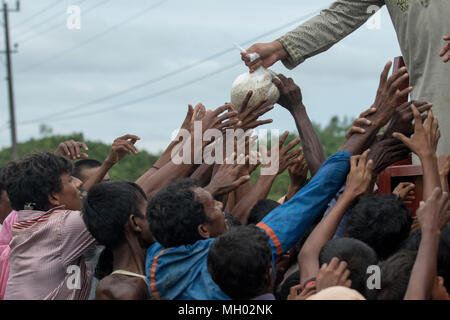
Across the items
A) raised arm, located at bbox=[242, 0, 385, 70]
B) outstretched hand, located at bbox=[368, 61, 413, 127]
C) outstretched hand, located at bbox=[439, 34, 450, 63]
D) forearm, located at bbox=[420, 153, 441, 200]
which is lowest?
forearm, located at bbox=[420, 153, 441, 200]

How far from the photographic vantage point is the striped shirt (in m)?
3.37

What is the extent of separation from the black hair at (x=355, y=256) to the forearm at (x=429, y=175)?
0.36m

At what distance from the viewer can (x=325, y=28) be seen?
13.3 feet

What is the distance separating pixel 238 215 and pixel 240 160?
49 cm

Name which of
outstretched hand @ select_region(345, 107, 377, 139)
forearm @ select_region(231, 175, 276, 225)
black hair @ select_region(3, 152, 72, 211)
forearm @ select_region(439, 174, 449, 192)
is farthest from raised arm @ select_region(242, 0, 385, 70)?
black hair @ select_region(3, 152, 72, 211)

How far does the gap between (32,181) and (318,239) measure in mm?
1482

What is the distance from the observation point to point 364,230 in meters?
3.12

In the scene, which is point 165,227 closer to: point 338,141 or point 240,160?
point 240,160

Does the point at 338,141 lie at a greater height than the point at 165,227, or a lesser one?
lesser

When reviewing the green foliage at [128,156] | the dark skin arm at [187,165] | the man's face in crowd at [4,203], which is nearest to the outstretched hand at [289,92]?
the dark skin arm at [187,165]

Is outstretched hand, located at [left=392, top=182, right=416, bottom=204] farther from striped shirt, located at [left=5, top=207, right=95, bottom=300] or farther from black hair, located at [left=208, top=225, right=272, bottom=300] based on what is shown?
striped shirt, located at [left=5, top=207, right=95, bottom=300]

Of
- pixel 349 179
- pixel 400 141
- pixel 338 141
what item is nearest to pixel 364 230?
pixel 349 179

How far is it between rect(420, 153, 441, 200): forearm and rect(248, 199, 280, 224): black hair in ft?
3.51
